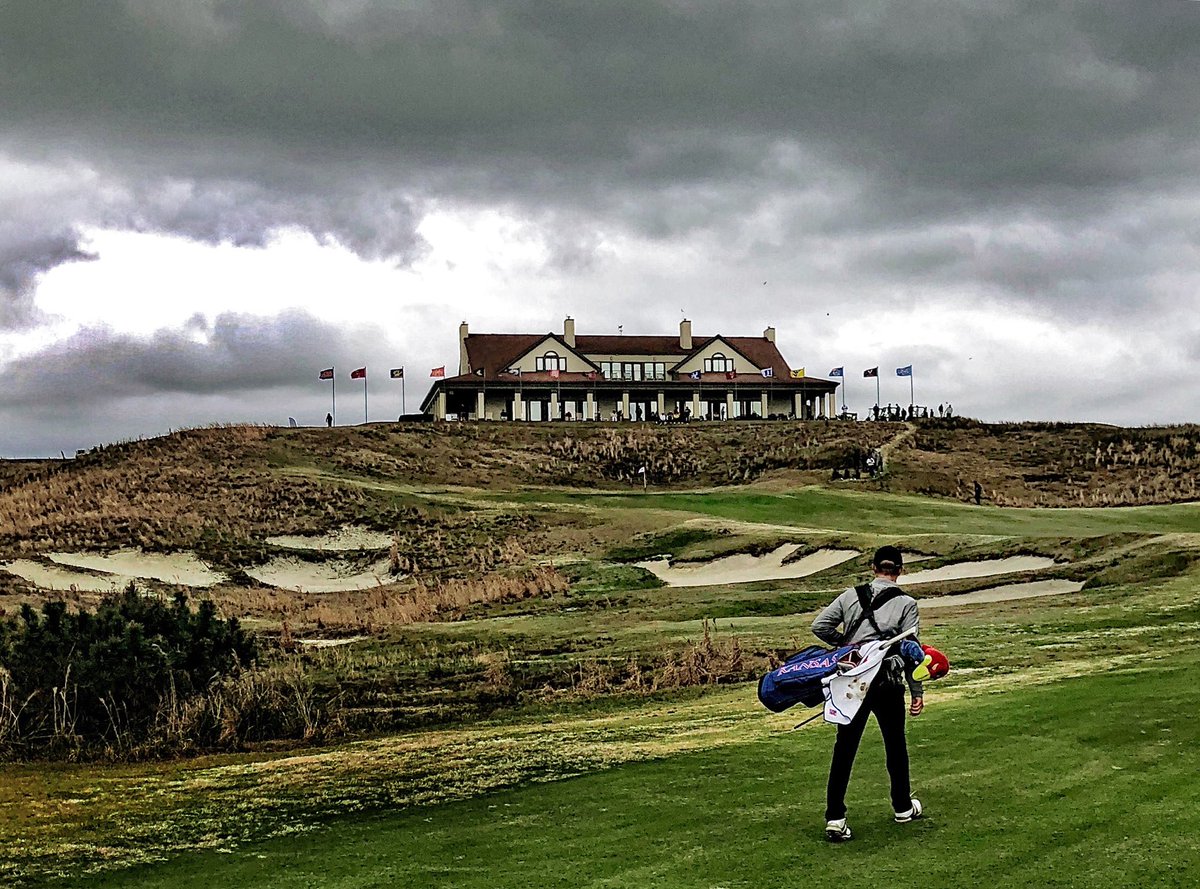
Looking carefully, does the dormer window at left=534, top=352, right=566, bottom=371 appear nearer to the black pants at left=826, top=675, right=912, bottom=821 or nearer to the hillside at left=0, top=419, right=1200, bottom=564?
the hillside at left=0, top=419, right=1200, bottom=564

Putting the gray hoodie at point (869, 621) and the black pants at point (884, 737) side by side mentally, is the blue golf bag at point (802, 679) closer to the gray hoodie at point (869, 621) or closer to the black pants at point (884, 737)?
the gray hoodie at point (869, 621)

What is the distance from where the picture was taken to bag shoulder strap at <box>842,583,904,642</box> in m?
10.2

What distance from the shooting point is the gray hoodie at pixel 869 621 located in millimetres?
10086

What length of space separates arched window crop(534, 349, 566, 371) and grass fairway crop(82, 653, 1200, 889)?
88912 mm

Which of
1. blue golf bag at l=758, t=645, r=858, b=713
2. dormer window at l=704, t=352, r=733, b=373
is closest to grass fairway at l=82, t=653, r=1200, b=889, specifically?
blue golf bag at l=758, t=645, r=858, b=713

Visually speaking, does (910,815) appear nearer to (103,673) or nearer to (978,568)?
(103,673)

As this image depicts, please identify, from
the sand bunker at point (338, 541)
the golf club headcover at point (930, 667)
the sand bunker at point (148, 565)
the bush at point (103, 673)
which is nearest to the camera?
the golf club headcover at point (930, 667)

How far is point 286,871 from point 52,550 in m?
49.1

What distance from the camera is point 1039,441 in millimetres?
86000

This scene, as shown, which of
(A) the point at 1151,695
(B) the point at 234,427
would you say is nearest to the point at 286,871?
(A) the point at 1151,695

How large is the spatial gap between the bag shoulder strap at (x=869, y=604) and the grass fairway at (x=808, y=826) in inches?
61.4

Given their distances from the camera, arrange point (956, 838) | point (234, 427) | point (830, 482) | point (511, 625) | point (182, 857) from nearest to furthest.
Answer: point (956, 838) → point (182, 857) → point (511, 625) → point (830, 482) → point (234, 427)

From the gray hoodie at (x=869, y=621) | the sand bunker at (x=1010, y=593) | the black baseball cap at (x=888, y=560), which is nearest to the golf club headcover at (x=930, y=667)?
the gray hoodie at (x=869, y=621)

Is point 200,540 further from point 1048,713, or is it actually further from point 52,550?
point 1048,713
